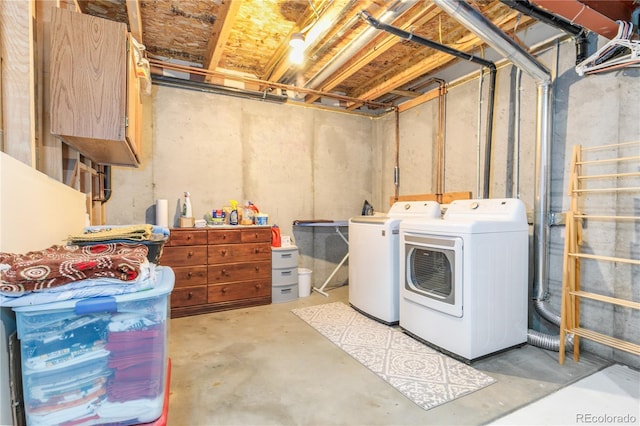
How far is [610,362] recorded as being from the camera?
229 centimetres

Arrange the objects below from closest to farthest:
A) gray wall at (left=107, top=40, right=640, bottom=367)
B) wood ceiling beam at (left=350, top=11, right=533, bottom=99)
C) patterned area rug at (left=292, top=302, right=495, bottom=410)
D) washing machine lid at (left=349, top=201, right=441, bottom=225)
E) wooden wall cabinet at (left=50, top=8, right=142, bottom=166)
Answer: wooden wall cabinet at (left=50, top=8, right=142, bottom=166), patterned area rug at (left=292, top=302, right=495, bottom=410), gray wall at (left=107, top=40, right=640, bottom=367), wood ceiling beam at (left=350, top=11, right=533, bottom=99), washing machine lid at (left=349, top=201, right=441, bottom=225)

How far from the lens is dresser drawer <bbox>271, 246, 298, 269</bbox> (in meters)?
3.80

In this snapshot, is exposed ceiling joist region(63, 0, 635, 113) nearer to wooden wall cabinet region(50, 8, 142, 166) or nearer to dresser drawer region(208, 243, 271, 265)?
wooden wall cabinet region(50, 8, 142, 166)

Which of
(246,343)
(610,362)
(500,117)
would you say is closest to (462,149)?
(500,117)

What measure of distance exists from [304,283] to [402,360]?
1.94 m

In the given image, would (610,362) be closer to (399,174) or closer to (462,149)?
(462,149)

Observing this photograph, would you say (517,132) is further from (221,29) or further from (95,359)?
(95,359)

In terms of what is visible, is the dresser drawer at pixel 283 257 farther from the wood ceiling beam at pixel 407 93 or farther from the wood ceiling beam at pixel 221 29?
the wood ceiling beam at pixel 407 93

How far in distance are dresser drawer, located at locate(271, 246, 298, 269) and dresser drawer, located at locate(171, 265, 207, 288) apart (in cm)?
80

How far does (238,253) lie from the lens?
3.59 metres

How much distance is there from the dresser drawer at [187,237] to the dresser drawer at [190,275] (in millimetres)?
257

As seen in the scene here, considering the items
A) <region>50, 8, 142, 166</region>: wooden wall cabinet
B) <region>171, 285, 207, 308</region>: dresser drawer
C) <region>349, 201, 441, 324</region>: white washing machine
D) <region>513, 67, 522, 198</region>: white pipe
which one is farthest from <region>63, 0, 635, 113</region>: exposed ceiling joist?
<region>171, 285, 207, 308</region>: dresser drawer

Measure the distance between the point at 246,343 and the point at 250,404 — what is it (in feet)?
2.83

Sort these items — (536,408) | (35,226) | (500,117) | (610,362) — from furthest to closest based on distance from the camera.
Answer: (500,117) < (610,362) < (536,408) < (35,226)
